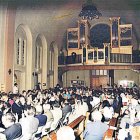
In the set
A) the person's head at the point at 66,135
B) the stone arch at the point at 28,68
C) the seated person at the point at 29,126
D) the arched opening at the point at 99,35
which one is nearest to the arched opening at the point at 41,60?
the stone arch at the point at 28,68

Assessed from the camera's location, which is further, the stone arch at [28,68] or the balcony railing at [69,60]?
the balcony railing at [69,60]

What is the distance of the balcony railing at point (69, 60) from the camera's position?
85.7 ft

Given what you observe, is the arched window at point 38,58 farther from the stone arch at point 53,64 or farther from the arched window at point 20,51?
the arched window at point 20,51

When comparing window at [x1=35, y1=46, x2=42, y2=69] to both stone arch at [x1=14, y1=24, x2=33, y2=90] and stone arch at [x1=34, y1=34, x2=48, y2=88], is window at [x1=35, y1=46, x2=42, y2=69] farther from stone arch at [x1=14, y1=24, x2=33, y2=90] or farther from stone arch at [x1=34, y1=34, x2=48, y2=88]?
stone arch at [x1=14, y1=24, x2=33, y2=90]

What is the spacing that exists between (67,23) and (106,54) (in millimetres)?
4243

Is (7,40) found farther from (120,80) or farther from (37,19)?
(120,80)

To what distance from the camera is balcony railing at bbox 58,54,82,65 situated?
26116 mm

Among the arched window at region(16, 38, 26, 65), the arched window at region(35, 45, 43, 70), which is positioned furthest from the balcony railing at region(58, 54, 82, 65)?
the arched window at region(16, 38, 26, 65)

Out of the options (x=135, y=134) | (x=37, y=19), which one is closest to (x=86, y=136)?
(x=135, y=134)

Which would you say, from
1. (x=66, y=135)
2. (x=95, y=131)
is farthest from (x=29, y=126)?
(x=66, y=135)

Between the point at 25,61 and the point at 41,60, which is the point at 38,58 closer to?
the point at 41,60

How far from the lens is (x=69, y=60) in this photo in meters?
26.5

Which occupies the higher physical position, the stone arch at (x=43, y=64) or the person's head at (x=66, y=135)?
the stone arch at (x=43, y=64)

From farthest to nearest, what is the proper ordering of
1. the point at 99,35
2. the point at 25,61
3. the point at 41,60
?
the point at 99,35 → the point at 41,60 → the point at 25,61
